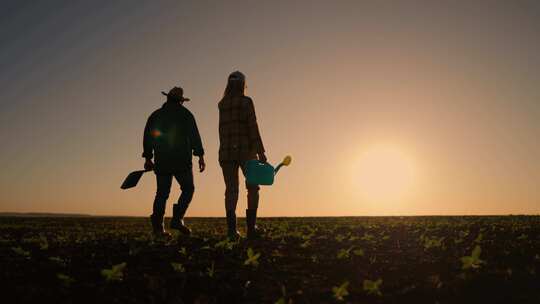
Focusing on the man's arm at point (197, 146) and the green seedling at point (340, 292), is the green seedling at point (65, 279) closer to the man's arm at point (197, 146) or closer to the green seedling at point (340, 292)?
the green seedling at point (340, 292)

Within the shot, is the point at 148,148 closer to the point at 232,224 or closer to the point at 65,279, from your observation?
the point at 232,224

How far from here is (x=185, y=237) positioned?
8.62 metres

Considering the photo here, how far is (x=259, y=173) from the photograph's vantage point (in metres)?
8.39

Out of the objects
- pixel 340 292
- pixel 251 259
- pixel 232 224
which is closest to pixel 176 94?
pixel 232 224

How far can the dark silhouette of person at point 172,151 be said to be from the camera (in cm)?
898

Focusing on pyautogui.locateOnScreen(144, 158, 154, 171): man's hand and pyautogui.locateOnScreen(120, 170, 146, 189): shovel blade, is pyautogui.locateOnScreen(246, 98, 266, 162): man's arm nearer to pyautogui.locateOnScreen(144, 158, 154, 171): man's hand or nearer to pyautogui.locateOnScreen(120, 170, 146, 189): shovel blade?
pyautogui.locateOnScreen(144, 158, 154, 171): man's hand

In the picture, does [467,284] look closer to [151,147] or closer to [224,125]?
[224,125]

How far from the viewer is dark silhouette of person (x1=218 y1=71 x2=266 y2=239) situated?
8328 millimetres

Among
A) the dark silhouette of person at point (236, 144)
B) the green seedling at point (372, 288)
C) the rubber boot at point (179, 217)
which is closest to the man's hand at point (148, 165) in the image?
the rubber boot at point (179, 217)

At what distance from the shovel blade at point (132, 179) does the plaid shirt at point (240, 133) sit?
1790 mm

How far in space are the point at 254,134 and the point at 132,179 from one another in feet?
8.43

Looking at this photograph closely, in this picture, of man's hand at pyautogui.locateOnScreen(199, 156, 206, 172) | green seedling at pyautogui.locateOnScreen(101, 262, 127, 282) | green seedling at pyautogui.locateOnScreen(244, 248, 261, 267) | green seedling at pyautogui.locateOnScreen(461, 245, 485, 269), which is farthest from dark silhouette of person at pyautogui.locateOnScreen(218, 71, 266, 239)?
green seedling at pyautogui.locateOnScreen(461, 245, 485, 269)

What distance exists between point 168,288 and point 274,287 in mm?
982

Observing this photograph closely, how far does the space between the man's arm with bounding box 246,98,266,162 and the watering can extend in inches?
5.1
